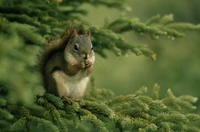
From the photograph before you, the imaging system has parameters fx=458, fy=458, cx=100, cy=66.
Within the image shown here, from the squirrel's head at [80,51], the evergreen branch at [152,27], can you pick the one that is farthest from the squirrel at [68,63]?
the evergreen branch at [152,27]

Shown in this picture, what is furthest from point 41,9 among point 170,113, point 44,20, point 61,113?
point 170,113

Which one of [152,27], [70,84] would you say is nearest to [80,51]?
[70,84]

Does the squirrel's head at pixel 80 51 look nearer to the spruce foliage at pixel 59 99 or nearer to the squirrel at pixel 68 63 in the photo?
the squirrel at pixel 68 63

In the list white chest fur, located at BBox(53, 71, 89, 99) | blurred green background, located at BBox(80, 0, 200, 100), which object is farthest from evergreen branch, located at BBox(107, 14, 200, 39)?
blurred green background, located at BBox(80, 0, 200, 100)

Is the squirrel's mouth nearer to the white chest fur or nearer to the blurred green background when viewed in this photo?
the white chest fur

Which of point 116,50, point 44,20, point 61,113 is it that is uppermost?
point 44,20

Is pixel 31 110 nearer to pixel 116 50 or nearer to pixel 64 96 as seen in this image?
pixel 64 96

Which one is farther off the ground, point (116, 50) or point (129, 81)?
point (129, 81)
